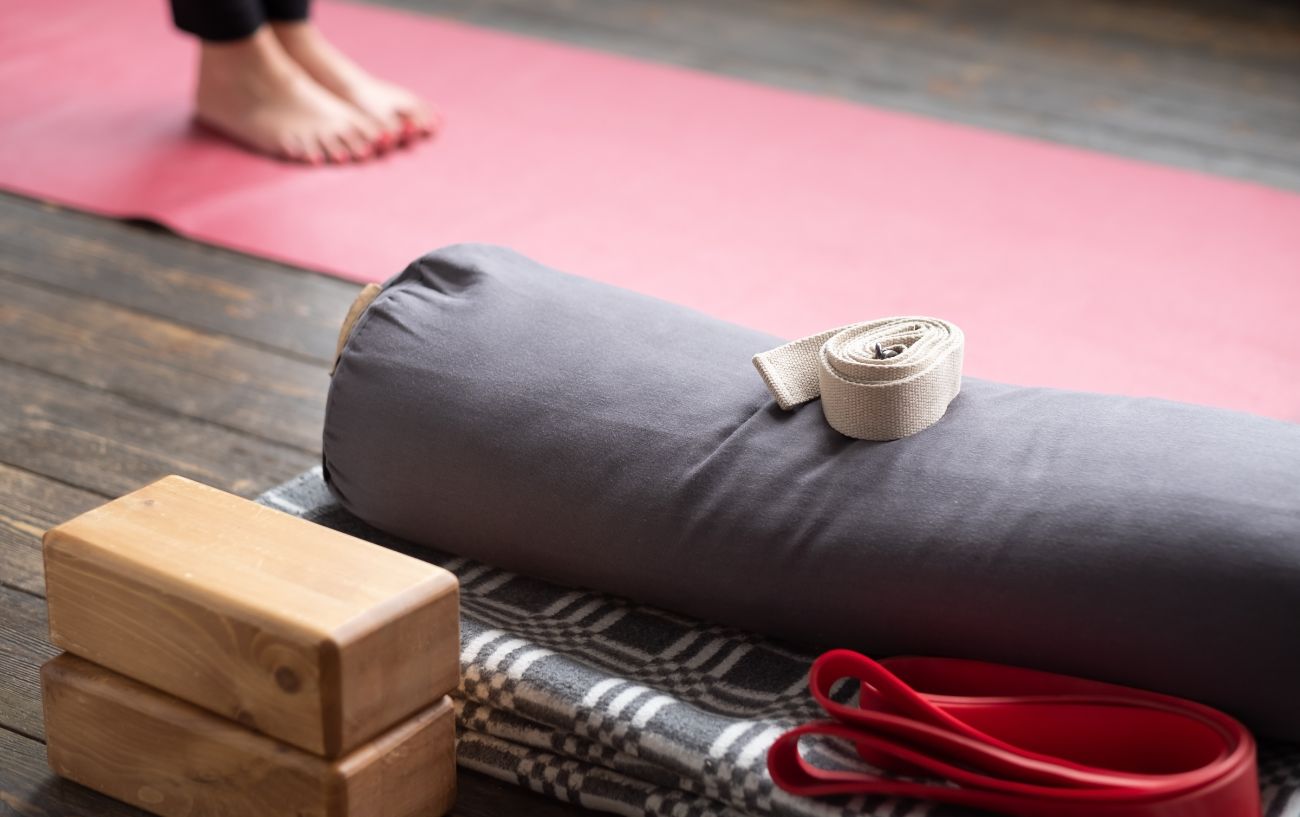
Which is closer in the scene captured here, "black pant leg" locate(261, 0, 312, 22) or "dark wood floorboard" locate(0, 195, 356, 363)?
"dark wood floorboard" locate(0, 195, 356, 363)

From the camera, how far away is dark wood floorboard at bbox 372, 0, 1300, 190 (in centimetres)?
267

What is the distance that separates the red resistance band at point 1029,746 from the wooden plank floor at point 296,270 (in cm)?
21

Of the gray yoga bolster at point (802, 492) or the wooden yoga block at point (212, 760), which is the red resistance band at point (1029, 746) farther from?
the wooden yoga block at point (212, 760)

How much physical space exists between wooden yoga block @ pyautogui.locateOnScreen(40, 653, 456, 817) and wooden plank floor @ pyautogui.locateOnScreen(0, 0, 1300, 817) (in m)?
0.03

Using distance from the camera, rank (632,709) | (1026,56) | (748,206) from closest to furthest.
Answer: (632,709) < (748,206) < (1026,56)

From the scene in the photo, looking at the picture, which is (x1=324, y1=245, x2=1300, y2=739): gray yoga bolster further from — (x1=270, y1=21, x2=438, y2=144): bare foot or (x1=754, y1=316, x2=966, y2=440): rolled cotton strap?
(x1=270, y1=21, x2=438, y2=144): bare foot

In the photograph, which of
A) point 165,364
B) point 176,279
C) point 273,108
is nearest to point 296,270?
point 176,279

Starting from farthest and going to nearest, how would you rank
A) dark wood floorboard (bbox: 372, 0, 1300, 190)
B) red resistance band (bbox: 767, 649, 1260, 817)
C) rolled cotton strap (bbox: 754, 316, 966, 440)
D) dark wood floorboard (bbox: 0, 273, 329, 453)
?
dark wood floorboard (bbox: 372, 0, 1300, 190) < dark wood floorboard (bbox: 0, 273, 329, 453) < rolled cotton strap (bbox: 754, 316, 966, 440) < red resistance band (bbox: 767, 649, 1260, 817)

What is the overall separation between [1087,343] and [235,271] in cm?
104

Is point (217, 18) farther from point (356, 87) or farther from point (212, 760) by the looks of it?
point (212, 760)

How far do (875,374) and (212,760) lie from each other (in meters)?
0.50

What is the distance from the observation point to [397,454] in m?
1.17

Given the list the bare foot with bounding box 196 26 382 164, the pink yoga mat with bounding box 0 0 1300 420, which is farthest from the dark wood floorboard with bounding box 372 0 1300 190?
the bare foot with bounding box 196 26 382 164

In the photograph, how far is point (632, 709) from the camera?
102 cm
